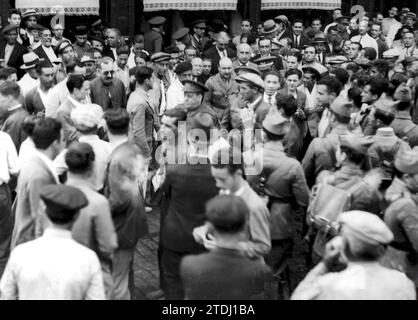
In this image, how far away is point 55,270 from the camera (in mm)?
3646

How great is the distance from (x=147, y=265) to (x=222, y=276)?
11.8 ft

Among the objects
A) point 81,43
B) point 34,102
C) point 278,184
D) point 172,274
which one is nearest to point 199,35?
point 81,43

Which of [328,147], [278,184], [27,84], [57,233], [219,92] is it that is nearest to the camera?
[57,233]

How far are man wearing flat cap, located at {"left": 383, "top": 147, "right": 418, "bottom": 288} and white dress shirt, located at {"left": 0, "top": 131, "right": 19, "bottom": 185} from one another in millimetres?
3341

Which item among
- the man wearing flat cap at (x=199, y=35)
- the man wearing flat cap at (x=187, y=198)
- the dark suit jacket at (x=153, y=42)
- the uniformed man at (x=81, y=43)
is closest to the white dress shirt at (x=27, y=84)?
the uniformed man at (x=81, y=43)

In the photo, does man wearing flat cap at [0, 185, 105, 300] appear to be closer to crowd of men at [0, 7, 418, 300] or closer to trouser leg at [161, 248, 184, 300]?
crowd of men at [0, 7, 418, 300]

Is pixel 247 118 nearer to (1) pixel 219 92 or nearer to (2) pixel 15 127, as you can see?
(1) pixel 219 92

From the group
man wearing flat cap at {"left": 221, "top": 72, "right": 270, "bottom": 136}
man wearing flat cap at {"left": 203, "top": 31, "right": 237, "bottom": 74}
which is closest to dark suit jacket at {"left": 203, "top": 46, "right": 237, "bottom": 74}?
man wearing flat cap at {"left": 203, "top": 31, "right": 237, "bottom": 74}

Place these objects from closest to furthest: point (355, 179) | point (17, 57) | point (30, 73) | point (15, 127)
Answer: point (355, 179) → point (15, 127) → point (30, 73) → point (17, 57)

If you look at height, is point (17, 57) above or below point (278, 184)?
below

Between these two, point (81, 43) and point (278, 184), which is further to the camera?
point (81, 43)

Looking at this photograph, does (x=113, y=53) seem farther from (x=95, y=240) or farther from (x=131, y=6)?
(x=95, y=240)

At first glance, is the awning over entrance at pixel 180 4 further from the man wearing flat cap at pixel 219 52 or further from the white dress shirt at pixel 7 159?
the white dress shirt at pixel 7 159

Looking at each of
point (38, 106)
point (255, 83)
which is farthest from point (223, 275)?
point (38, 106)
